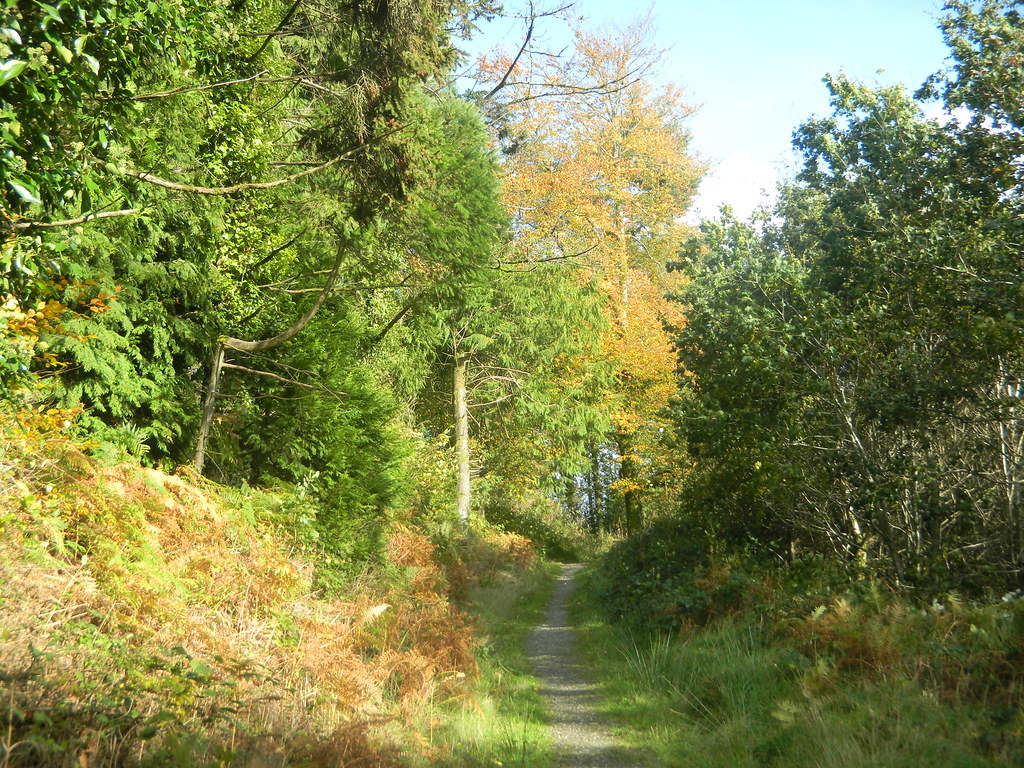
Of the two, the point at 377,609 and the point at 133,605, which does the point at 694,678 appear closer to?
the point at 377,609

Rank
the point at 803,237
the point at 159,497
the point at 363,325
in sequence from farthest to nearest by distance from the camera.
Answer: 1. the point at 803,237
2. the point at 363,325
3. the point at 159,497

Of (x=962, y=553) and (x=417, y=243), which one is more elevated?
(x=417, y=243)

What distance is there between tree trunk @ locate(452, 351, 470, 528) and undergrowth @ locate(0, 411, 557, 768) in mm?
11761

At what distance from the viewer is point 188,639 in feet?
18.8

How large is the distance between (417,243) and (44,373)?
4.58m

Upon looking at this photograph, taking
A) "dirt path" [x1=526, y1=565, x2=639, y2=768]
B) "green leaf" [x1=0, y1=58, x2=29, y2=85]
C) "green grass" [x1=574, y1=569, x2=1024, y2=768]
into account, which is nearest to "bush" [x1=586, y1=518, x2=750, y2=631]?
"green grass" [x1=574, y1=569, x2=1024, y2=768]

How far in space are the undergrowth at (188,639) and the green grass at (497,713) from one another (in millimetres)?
71

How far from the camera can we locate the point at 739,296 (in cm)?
1549

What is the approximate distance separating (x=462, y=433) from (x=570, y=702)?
1352 centimetres

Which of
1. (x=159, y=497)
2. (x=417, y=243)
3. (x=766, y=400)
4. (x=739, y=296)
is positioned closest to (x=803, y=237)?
(x=739, y=296)

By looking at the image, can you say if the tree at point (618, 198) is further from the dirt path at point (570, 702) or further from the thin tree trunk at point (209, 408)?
the thin tree trunk at point (209, 408)

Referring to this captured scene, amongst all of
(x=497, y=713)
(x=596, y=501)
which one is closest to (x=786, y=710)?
(x=497, y=713)

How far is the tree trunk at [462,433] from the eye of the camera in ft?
71.6

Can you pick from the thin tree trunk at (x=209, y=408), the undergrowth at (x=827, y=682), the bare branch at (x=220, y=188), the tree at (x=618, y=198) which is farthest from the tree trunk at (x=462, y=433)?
the bare branch at (x=220, y=188)
